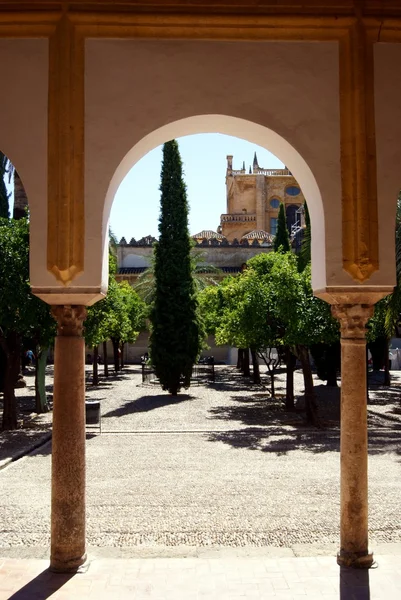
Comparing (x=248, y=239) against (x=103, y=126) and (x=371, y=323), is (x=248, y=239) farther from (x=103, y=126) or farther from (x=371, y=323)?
(x=103, y=126)

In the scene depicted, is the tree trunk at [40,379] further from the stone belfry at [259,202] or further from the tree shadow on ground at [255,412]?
the stone belfry at [259,202]

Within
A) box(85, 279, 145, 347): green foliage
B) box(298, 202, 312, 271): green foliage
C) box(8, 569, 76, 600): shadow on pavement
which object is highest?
box(298, 202, 312, 271): green foliage

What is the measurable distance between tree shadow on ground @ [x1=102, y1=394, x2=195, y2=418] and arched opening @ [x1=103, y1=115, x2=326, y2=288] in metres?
11.3

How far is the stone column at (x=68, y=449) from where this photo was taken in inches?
208

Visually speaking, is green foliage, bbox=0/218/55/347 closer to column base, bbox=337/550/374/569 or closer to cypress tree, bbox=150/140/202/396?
column base, bbox=337/550/374/569

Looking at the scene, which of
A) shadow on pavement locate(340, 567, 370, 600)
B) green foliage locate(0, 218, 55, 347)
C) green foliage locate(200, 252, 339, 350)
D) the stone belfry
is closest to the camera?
shadow on pavement locate(340, 567, 370, 600)

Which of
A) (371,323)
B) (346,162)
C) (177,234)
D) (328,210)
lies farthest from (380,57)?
(177,234)

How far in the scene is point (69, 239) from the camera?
5383 millimetres

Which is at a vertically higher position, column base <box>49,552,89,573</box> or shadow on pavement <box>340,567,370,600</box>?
column base <box>49,552,89,573</box>

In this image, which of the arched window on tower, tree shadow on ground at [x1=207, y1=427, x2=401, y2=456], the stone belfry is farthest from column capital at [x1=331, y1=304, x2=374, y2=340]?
the arched window on tower

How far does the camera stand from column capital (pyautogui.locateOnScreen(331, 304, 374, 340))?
5559 mm

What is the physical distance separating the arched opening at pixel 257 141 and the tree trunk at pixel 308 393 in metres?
9.01

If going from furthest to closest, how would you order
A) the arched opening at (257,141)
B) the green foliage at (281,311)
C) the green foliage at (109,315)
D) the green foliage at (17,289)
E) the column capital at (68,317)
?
1. the green foliage at (109,315)
2. the green foliage at (281,311)
3. the green foliage at (17,289)
4. the arched opening at (257,141)
5. the column capital at (68,317)

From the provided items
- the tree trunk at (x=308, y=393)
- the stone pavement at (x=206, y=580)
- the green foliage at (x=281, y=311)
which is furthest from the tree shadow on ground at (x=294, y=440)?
the stone pavement at (x=206, y=580)
